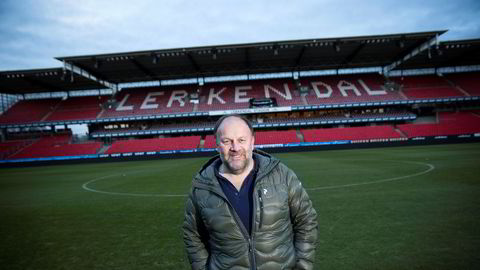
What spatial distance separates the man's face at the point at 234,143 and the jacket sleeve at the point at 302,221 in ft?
1.91

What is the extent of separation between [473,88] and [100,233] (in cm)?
5303

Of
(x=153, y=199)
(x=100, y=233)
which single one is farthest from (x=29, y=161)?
(x=100, y=233)

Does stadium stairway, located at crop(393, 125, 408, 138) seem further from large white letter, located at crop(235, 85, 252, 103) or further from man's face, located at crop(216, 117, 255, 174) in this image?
man's face, located at crop(216, 117, 255, 174)

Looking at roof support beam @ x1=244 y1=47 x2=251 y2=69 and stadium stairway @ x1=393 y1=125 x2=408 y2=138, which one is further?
roof support beam @ x1=244 y1=47 x2=251 y2=69

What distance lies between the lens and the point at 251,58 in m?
37.4

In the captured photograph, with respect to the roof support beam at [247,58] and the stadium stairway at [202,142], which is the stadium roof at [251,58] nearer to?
the roof support beam at [247,58]

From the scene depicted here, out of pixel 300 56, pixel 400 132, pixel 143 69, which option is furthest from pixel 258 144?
pixel 143 69

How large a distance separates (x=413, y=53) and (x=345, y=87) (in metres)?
10.7

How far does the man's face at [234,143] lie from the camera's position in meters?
2.30

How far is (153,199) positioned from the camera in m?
8.98

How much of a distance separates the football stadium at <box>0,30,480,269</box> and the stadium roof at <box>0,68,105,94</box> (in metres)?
0.37

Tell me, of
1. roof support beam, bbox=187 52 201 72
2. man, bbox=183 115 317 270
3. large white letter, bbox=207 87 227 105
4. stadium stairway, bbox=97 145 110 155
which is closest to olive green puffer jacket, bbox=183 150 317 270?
man, bbox=183 115 317 270

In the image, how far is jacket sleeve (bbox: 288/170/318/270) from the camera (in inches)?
96.0

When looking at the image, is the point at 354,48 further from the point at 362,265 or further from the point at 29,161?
the point at 29,161
